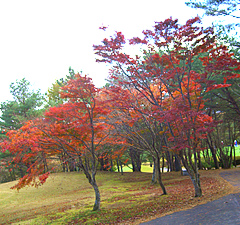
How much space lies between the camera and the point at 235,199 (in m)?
7.18

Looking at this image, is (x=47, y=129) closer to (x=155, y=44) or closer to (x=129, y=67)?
(x=129, y=67)

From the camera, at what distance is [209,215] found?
5918 millimetres

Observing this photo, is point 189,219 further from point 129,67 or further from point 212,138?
point 212,138

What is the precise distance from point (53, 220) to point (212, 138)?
17770 mm

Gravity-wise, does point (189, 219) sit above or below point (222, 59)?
below

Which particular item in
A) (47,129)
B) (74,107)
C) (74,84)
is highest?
(74,84)

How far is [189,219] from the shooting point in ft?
19.4

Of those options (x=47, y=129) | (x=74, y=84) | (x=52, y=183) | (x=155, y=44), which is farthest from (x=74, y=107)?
(x=52, y=183)

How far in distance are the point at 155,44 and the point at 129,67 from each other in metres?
1.37

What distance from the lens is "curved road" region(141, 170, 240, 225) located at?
5.37m

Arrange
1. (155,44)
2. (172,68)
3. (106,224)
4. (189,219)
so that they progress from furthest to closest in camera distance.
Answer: (172,68) → (155,44) → (106,224) → (189,219)

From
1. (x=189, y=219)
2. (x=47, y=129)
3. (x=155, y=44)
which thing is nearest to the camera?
(x=189, y=219)

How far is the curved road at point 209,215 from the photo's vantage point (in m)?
5.37

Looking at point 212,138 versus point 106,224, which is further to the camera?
point 212,138
